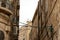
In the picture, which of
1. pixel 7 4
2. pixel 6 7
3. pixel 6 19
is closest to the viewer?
pixel 6 19

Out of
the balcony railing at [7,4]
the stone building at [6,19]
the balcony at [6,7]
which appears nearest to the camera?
the stone building at [6,19]

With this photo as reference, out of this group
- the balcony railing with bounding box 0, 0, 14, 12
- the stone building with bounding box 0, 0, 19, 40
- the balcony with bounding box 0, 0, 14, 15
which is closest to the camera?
the stone building with bounding box 0, 0, 19, 40

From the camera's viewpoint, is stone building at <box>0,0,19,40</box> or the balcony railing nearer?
stone building at <box>0,0,19,40</box>

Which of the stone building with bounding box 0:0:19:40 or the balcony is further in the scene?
the balcony

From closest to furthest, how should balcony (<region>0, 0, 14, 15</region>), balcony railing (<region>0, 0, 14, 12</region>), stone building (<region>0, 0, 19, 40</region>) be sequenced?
1. stone building (<region>0, 0, 19, 40</region>)
2. balcony (<region>0, 0, 14, 15</region>)
3. balcony railing (<region>0, 0, 14, 12</region>)

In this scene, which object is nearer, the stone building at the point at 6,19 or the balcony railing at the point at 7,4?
the stone building at the point at 6,19

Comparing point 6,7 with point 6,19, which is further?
point 6,7

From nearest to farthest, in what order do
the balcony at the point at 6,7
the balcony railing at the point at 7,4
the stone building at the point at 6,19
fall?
the stone building at the point at 6,19 < the balcony at the point at 6,7 < the balcony railing at the point at 7,4

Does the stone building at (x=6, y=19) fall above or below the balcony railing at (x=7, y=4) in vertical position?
below

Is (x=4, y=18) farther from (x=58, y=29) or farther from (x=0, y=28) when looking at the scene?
(x=58, y=29)

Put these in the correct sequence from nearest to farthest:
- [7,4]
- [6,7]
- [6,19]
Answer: [6,19] → [6,7] → [7,4]

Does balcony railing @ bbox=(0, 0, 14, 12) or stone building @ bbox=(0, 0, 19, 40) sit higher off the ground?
balcony railing @ bbox=(0, 0, 14, 12)

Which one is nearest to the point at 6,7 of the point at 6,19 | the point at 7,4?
the point at 7,4

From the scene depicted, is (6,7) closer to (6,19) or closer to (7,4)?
(7,4)
